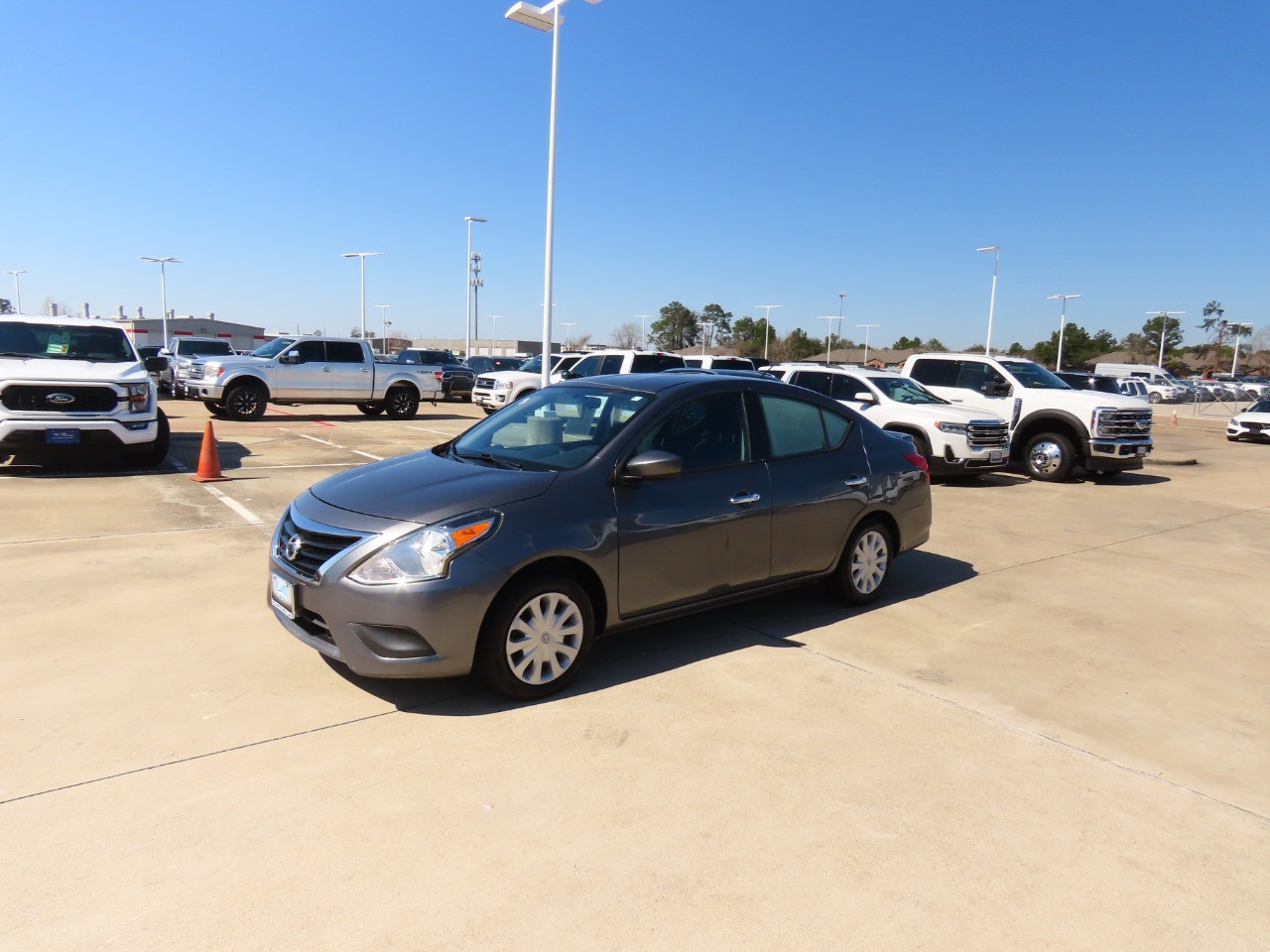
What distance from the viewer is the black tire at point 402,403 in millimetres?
21719

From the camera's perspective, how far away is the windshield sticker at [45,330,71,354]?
1120cm

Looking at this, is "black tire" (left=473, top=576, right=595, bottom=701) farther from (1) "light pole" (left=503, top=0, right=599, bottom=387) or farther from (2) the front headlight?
(1) "light pole" (left=503, top=0, right=599, bottom=387)

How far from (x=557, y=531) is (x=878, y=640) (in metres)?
2.41

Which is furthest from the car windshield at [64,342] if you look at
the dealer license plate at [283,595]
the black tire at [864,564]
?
the black tire at [864,564]

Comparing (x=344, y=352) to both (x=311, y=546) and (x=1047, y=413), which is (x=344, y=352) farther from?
(x=311, y=546)

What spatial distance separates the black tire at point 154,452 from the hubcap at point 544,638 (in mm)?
8897

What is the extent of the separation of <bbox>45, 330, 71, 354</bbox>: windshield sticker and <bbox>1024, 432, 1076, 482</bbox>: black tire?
14.6 m

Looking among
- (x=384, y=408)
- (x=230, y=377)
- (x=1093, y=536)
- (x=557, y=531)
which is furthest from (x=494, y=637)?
(x=384, y=408)

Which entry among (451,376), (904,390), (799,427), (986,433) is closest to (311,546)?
(799,427)

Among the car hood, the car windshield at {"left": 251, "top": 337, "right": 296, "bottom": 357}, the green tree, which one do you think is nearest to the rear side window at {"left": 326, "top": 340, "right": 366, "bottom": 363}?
the car windshield at {"left": 251, "top": 337, "right": 296, "bottom": 357}

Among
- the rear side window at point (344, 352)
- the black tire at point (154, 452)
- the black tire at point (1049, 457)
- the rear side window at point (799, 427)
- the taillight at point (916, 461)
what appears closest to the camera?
the rear side window at point (799, 427)

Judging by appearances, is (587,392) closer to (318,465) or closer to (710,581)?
(710,581)

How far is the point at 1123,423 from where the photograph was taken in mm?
13508

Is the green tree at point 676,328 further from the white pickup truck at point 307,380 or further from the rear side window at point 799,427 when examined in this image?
the rear side window at point 799,427
